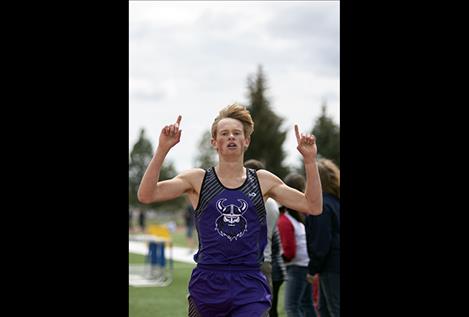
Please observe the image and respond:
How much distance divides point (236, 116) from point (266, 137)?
179 ft

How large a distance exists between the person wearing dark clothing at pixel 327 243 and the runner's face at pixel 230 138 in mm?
2456

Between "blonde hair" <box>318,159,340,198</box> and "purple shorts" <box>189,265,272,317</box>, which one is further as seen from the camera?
"blonde hair" <box>318,159,340,198</box>

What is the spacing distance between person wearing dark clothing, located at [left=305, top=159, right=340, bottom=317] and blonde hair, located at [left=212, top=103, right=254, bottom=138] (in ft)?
7.91

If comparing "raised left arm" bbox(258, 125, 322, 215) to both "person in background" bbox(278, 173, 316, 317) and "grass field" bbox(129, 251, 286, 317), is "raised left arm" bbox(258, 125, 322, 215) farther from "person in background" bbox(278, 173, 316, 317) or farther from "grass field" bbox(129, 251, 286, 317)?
"grass field" bbox(129, 251, 286, 317)

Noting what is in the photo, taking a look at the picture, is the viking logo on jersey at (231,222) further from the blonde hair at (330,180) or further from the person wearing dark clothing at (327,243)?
the blonde hair at (330,180)

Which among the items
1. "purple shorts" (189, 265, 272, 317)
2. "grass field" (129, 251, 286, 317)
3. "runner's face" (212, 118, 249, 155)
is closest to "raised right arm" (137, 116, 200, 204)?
"runner's face" (212, 118, 249, 155)

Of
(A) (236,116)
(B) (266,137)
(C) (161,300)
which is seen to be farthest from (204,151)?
(A) (236,116)

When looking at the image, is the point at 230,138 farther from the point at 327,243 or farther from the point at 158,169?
the point at 327,243

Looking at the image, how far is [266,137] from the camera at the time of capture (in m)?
59.5

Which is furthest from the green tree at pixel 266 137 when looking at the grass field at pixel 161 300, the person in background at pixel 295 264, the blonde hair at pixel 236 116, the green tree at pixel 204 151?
the blonde hair at pixel 236 116

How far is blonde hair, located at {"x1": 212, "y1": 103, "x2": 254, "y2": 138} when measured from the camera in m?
5.05
